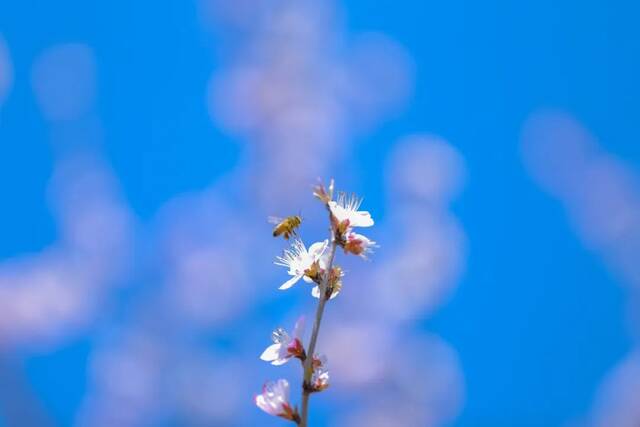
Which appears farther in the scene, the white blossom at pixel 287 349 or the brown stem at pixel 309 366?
the white blossom at pixel 287 349

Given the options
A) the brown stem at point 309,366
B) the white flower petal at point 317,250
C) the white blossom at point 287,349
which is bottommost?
the brown stem at point 309,366

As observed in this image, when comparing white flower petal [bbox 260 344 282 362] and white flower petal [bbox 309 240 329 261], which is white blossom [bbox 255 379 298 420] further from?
white flower petal [bbox 309 240 329 261]

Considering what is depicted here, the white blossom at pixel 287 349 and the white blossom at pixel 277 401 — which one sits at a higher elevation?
the white blossom at pixel 287 349

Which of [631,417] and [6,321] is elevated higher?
[6,321]

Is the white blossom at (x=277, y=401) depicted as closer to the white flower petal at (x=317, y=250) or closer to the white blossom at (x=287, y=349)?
the white blossom at (x=287, y=349)

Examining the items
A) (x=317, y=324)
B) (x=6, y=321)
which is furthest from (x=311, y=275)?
(x=6, y=321)

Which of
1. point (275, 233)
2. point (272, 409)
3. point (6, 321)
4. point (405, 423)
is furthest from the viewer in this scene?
point (405, 423)

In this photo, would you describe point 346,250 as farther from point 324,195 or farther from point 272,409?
point 272,409

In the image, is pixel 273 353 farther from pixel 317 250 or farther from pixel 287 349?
pixel 317 250
